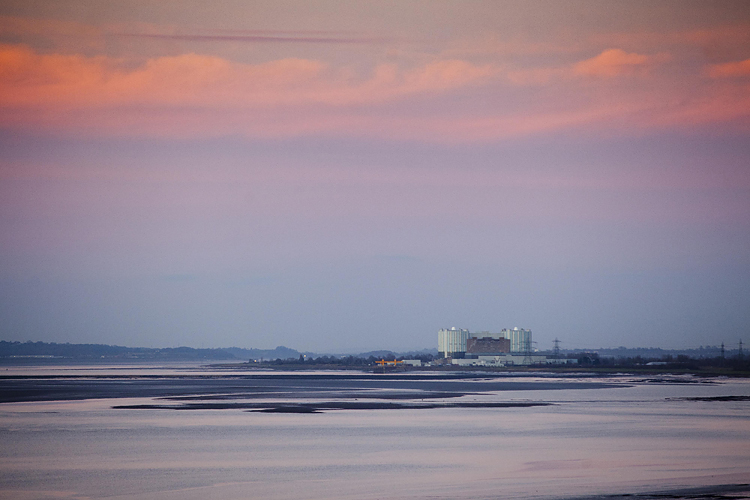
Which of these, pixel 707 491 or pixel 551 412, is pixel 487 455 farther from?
pixel 551 412

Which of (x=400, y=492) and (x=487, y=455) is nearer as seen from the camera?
(x=400, y=492)

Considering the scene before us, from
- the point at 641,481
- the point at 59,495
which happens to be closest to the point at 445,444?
the point at 641,481

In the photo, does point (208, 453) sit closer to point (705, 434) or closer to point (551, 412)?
point (705, 434)

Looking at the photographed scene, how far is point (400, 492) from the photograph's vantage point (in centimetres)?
2466

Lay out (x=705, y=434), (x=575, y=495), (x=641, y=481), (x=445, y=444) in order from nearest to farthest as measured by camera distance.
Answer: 1. (x=575, y=495)
2. (x=641, y=481)
3. (x=445, y=444)
4. (x=705, y=434)

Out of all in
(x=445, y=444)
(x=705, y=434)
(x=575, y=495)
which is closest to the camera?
(x=575, y=495)

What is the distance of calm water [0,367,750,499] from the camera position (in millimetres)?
25672

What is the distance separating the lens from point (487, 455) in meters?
32.3

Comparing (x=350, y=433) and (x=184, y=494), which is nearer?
(x=184, y=494)

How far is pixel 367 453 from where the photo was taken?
107ft

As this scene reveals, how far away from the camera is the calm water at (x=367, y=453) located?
84.2 feet

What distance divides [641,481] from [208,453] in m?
15.2

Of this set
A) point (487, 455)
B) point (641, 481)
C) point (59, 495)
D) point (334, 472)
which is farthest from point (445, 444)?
point (59, 495)

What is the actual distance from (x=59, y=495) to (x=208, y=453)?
28.9 ft
